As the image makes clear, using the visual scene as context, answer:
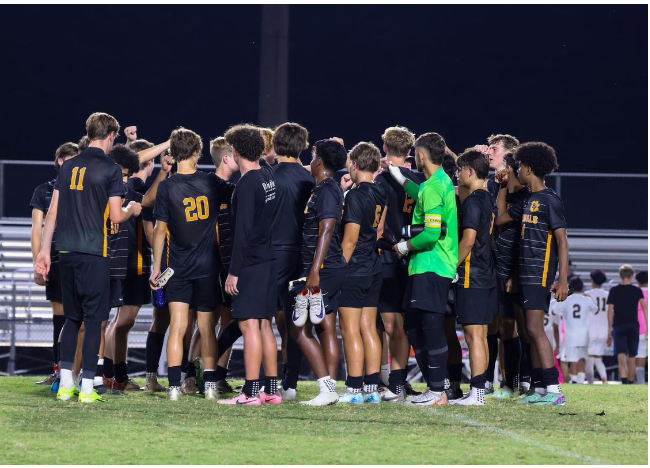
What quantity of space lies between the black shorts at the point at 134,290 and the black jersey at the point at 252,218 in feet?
4.60

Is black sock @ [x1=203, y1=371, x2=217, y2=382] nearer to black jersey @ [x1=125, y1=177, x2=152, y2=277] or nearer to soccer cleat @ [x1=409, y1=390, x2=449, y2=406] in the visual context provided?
black jersey @ [x1=125, y1=177, x2=152, y2=277]

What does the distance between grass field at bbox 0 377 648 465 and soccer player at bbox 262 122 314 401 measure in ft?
2.94

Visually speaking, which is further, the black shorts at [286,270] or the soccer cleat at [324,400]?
the black shorts at [286,270]

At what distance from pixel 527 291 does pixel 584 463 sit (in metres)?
2.45

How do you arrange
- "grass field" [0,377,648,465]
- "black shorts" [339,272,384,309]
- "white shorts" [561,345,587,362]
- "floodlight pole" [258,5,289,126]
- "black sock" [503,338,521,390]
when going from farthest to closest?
1. "floodlight pole" [258,5,289,126]
2. "white shorts" [561,345,587,362]
3. "black sock" [503,338,521,390]
4. "black shorts" [339,272,384,309]
5. "grass field" [0,377,648,465]

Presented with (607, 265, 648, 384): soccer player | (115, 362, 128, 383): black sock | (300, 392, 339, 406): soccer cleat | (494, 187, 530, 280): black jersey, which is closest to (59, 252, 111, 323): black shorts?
(115, 362, 128, 383): black sock

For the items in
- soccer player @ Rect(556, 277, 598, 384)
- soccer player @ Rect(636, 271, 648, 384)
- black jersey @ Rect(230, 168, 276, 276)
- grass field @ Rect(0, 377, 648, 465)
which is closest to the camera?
grass field @ Rect(0, 377, 648, 465)

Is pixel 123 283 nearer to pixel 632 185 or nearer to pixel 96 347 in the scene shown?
pixel 96 347

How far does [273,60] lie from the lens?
15.4 metres

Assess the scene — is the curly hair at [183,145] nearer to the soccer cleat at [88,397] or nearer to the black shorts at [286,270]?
the black shorts at [286,270]

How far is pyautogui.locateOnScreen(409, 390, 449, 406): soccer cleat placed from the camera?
6297mm

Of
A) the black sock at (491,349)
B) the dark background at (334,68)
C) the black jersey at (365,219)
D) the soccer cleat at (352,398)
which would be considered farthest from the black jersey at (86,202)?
the dark background at (334,68)

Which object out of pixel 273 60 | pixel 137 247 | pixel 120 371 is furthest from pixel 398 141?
pixel 273 60

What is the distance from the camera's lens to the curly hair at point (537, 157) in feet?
22.1
